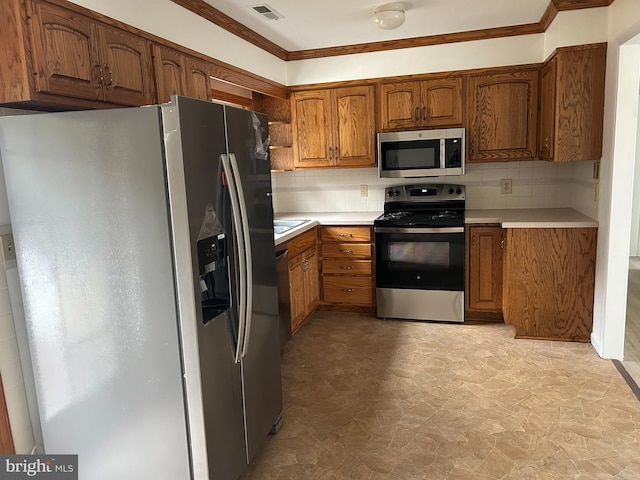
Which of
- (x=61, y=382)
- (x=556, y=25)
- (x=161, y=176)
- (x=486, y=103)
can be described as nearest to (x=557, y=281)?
(x=486, y=103)

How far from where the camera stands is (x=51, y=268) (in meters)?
1.82

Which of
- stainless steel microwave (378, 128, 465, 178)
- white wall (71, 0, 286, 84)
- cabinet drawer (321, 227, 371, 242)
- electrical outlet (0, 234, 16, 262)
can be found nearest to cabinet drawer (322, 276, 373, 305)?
cabinet drawer (321, 227, 371, 242)

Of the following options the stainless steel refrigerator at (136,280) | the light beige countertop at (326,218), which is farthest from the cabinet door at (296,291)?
the stainless steel refrigerator at (136,280)

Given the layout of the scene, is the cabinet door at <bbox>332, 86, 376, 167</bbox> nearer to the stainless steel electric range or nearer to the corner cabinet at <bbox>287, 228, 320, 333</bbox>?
the stainless steel electric range

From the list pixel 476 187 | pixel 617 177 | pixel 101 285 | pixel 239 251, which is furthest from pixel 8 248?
pixel 476 187

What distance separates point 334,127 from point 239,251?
2645 mm

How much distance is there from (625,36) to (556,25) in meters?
0.62

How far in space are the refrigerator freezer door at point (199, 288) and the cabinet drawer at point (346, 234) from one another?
7.49ft

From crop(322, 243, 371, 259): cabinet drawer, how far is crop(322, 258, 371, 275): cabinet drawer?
5 centimetres

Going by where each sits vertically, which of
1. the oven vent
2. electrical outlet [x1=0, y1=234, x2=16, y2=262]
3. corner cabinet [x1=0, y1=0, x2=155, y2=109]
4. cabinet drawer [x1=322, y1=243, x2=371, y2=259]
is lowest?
cabinet drawer [x1=322, y1=243, x2=371, y2=259]

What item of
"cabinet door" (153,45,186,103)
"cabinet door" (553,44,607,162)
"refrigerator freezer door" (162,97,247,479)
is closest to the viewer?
"refrigerator freezer door" (162,97,247,479)

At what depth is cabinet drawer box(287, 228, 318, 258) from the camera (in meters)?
3.60

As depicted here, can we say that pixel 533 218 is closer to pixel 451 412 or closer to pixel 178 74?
pixel 451 412

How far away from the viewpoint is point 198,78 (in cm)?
284
